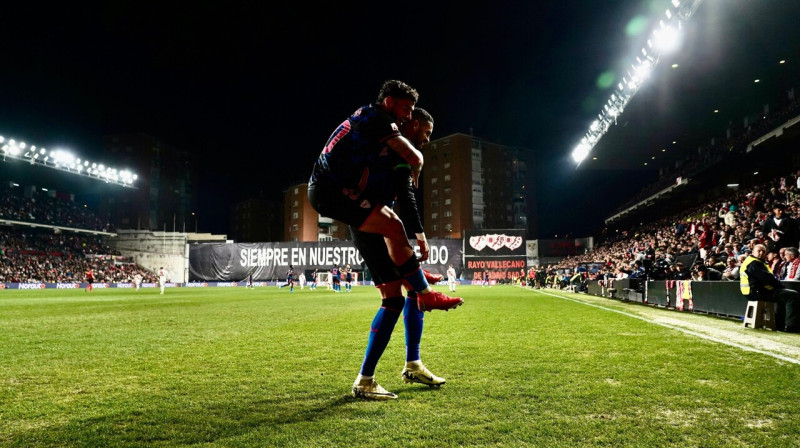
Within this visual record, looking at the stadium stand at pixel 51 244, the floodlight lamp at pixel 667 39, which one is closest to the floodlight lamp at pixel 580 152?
the floodlight lamp at pixel 667 39

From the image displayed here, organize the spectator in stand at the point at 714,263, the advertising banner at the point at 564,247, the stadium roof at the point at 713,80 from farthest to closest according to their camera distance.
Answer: the advertising banner at the point at 564,247, the stadium roof at the point at 713,80, the spectator in stand at the point at 714,263

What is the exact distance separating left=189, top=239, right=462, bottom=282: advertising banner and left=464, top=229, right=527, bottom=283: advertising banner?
420 centimetres

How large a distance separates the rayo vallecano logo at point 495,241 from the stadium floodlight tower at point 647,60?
36.8ft

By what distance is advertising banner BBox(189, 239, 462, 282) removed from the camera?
159 feet

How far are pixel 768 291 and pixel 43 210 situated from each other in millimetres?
63429

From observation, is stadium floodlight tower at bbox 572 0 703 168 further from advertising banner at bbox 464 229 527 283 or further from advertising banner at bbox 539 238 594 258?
advertising banner at bbox 539 238 594 258

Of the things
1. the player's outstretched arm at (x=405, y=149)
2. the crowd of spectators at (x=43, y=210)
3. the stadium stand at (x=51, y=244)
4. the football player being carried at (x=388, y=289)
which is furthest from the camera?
the crowd of spectators at (x=43, y=210)

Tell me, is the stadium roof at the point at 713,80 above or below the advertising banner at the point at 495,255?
above

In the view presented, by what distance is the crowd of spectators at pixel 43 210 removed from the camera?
1892 inches

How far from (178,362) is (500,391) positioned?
3373 mm

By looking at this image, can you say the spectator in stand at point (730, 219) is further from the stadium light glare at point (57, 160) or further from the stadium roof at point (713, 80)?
the stadium light glare at point (57, 160)

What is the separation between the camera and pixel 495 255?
46500 mm

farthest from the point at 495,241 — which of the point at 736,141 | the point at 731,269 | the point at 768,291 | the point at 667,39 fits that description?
the point at 768,291

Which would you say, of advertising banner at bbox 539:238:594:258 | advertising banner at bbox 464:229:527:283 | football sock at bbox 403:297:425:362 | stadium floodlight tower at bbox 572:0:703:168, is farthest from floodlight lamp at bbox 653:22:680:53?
advertising banner at bbox 539:238:594:258
